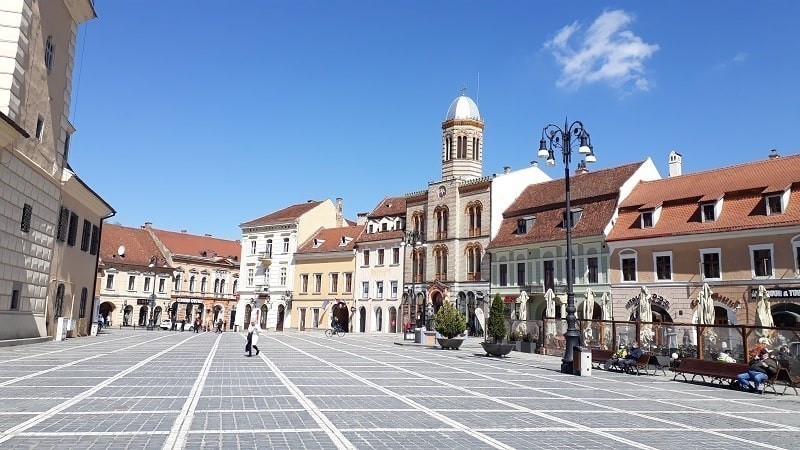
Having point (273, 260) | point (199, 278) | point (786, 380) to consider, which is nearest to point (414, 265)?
point (273, 260)

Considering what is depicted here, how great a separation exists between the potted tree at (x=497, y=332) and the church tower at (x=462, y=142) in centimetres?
2602

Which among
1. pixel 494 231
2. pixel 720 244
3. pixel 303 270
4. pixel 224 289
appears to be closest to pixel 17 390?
pixel 720 244

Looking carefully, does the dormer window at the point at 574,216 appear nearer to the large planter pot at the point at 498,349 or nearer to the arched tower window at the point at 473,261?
the arched tower window at the point at 473,261

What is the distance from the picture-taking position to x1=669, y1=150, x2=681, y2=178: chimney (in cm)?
4297

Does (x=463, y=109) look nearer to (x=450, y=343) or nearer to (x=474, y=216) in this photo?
(x=474, y=216)

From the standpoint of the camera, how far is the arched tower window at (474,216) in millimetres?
49812

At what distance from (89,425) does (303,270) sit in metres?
54.6

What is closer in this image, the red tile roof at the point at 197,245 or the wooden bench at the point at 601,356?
the wooden bench at the point at 601,356

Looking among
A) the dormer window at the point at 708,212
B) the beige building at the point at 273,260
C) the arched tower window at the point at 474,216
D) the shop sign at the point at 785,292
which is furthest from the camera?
the beige building at the point at 273,260

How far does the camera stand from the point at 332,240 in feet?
205

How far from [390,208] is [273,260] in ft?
48.4

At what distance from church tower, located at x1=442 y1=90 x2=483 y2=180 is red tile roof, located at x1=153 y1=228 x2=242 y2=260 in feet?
115


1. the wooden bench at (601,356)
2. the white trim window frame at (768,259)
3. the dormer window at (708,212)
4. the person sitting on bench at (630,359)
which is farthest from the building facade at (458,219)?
the person sitting on bench at (630,359)

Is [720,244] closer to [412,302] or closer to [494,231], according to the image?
[494,231]
